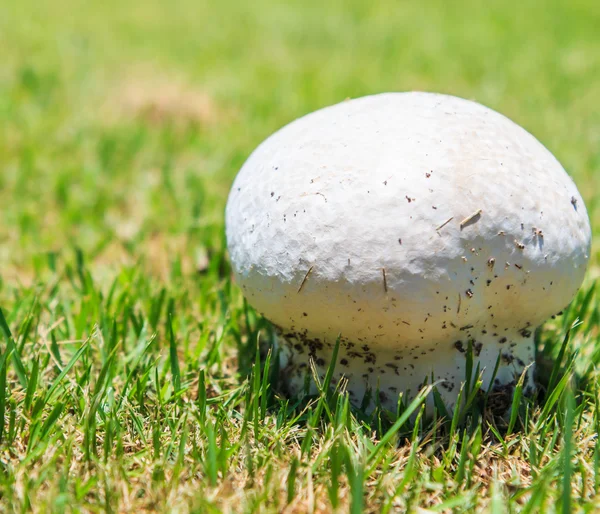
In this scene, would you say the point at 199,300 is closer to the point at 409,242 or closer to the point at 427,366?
the point at 427,366

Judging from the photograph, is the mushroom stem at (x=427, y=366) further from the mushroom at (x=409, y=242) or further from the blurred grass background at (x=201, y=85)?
the blurred grass background at (x=201, y=85)

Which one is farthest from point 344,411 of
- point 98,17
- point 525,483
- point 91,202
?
point 98,17

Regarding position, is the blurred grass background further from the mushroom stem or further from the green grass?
the mushroom stem

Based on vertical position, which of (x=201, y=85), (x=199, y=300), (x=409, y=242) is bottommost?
(x=199, y=300)

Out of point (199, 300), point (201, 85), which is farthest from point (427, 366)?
point (201, 85)

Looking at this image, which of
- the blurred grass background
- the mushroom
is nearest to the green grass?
the blurred grass background

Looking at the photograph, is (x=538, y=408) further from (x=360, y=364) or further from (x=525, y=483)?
(x=360, y=364)

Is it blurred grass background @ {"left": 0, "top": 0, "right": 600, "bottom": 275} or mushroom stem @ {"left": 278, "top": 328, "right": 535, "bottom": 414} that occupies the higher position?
blurred grass background @ {"left": 0, "top": 0, "right": 600, "bottom": 275}
